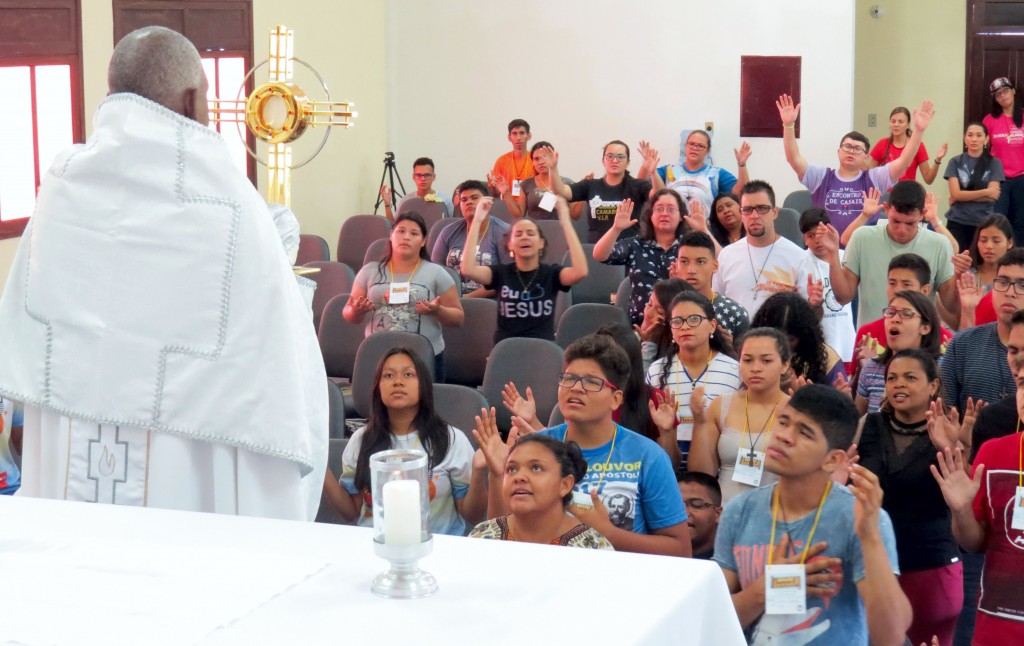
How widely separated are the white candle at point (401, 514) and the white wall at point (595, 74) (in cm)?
1092

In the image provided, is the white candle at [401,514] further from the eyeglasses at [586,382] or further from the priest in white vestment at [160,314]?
the eyeglasses at [586,382]

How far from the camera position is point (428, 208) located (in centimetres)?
1072

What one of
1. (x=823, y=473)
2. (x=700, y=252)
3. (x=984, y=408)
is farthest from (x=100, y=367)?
(x=700, y=252)

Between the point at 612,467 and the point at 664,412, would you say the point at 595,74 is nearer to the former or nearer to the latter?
the point at 664,412

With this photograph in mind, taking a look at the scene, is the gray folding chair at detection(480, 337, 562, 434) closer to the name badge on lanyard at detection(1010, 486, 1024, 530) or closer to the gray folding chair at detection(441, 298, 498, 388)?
the gray folding chair at detection(441, 298, 498, 388)

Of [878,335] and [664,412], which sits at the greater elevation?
[878,335]

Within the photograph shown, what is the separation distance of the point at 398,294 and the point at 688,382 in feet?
6.91

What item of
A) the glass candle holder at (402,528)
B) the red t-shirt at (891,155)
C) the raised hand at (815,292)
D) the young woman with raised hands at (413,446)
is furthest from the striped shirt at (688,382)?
the red t-shirt at (891,155)

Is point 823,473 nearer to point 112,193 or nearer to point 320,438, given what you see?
point 320,438

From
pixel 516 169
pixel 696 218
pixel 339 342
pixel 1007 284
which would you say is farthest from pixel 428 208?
pixel 1007 284

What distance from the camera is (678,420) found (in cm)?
454

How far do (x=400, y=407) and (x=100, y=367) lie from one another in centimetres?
218

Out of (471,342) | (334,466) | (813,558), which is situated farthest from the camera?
(471,342)

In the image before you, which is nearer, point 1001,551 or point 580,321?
point 1001,551
